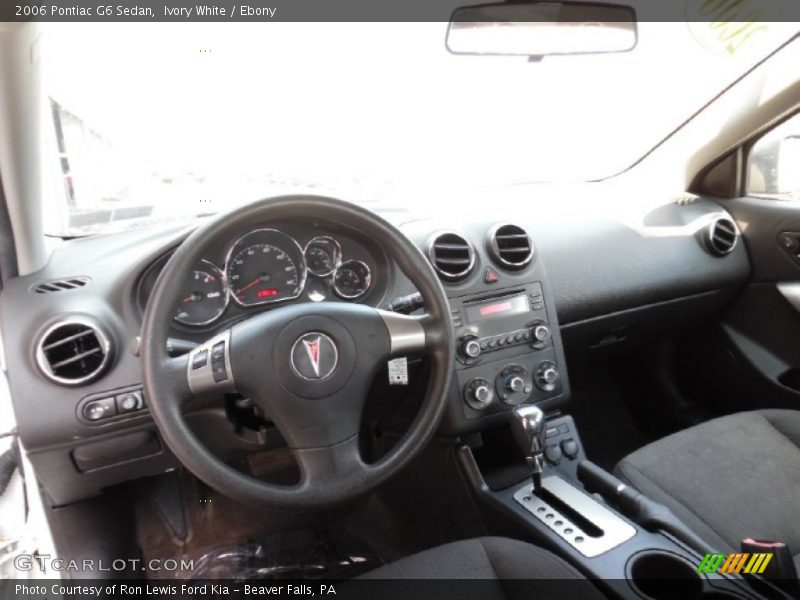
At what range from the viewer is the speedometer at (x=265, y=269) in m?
1.69

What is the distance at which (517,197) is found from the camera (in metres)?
2.66

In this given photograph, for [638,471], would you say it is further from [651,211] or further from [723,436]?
[651,211]

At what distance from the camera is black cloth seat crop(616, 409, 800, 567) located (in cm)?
176

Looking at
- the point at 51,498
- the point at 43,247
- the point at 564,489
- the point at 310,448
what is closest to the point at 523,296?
the point at 564,489

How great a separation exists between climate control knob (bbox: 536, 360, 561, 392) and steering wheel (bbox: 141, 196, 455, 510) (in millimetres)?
688

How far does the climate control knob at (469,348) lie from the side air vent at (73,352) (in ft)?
3.26

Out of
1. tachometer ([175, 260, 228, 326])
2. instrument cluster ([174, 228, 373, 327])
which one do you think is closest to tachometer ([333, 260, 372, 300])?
instrument cluster ([174, 228, 373, 327])

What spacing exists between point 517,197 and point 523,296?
0.73 m

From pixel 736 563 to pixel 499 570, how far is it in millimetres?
581

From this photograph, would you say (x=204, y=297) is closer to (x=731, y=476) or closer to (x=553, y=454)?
(x=553, y=454)

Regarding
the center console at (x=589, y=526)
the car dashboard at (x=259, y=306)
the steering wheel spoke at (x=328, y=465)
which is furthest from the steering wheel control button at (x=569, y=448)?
the steering wheel spoke at (x=328, y=465)

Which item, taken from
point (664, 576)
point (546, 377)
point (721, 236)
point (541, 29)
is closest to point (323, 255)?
point (546, 377)

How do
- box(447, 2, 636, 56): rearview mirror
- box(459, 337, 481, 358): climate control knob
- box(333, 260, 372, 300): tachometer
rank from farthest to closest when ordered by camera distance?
Answer: box(447, 2, 636, 56): rearview mirror < box(459, 337, 481, 358): climate control knob < box(333, 260, 372, 300): tachometer

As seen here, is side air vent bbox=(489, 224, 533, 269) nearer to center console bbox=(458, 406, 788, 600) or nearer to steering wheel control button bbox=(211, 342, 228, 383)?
center console bbox=(458, 406, 788, 600)
